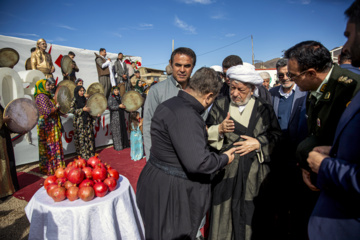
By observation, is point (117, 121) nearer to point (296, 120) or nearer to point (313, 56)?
point (296, 120)

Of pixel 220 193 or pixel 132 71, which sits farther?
pixel 132 71

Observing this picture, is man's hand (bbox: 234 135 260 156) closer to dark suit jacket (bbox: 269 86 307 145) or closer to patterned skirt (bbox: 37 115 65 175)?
dark suit jacket (bbox: 269 86 307 145)

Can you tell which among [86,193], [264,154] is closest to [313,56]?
[264,154]

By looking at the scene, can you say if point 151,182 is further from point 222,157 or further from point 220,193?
point 220,193

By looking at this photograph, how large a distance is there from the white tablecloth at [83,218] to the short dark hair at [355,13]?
222 cm

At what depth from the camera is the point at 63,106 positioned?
5.36 meters

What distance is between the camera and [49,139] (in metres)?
5.11

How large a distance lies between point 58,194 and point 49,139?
12.5 ft

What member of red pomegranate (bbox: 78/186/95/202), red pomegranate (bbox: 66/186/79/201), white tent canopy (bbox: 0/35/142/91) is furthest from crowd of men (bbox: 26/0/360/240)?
white tent canopy (bbox: 0/35/142/91)

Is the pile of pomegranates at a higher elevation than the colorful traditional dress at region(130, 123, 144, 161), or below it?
higher

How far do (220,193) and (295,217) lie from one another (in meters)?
1.53

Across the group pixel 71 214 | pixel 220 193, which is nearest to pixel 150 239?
pixel 71 214

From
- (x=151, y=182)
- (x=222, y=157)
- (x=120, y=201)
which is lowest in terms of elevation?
(x=120, y=201)

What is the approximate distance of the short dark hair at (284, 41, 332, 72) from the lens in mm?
1616
